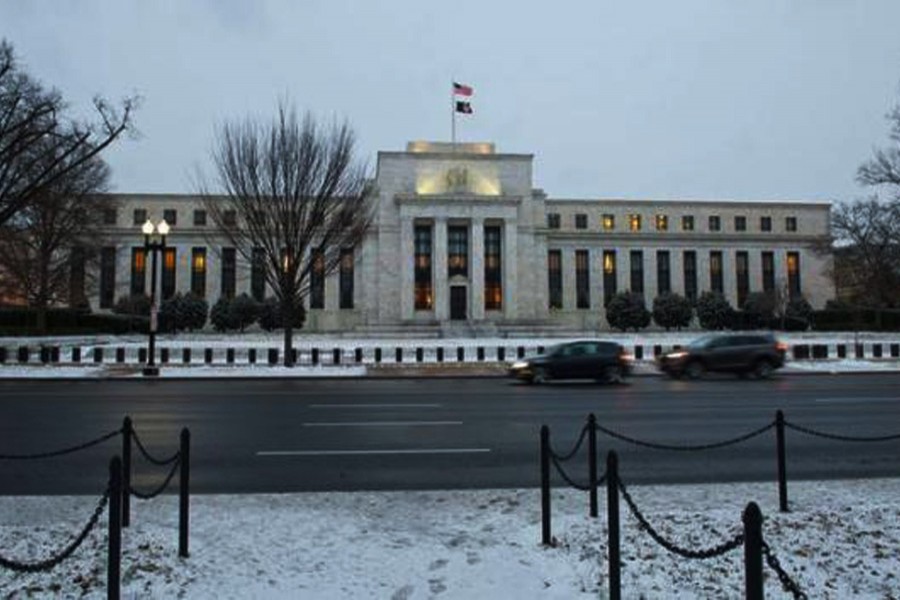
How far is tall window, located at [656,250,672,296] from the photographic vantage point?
286ft

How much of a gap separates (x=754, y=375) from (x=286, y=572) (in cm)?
2581

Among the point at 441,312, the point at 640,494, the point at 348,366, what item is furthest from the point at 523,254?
the point at 640,494

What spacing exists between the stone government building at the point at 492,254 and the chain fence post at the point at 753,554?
202 ft

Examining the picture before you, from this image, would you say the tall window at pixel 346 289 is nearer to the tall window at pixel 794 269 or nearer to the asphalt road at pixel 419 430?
the tall window at pixel 794 269

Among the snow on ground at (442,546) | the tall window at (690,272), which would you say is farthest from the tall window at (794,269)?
the snow on ground at (442,546)

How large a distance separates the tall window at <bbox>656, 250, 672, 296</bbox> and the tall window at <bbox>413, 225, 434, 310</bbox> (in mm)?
29732

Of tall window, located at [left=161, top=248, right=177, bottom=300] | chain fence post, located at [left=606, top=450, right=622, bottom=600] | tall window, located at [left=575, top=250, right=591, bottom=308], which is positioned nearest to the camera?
chain fence post, located at [left=606, top=450, right=622, bottom=600]

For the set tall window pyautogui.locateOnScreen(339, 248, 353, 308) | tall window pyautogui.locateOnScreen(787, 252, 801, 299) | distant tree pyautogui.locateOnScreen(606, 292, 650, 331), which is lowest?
distant tree pyautogui.locateOnScreen(606, 292, 650, 331)

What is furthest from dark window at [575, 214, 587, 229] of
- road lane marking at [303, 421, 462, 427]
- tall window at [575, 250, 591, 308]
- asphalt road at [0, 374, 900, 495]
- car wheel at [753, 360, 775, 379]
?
road lane marking at [303, 421, 462, 427]

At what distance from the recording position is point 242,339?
52.2m

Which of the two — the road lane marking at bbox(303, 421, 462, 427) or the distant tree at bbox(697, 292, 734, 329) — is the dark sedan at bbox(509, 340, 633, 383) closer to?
the road lane marking at bbox(303, 421, 462, 427)

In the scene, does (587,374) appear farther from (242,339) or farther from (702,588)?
(242,339)

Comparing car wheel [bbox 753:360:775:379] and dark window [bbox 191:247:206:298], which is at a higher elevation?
dark window [bbox 191:247:206:298]

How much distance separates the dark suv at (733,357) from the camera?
2727 centimetres
